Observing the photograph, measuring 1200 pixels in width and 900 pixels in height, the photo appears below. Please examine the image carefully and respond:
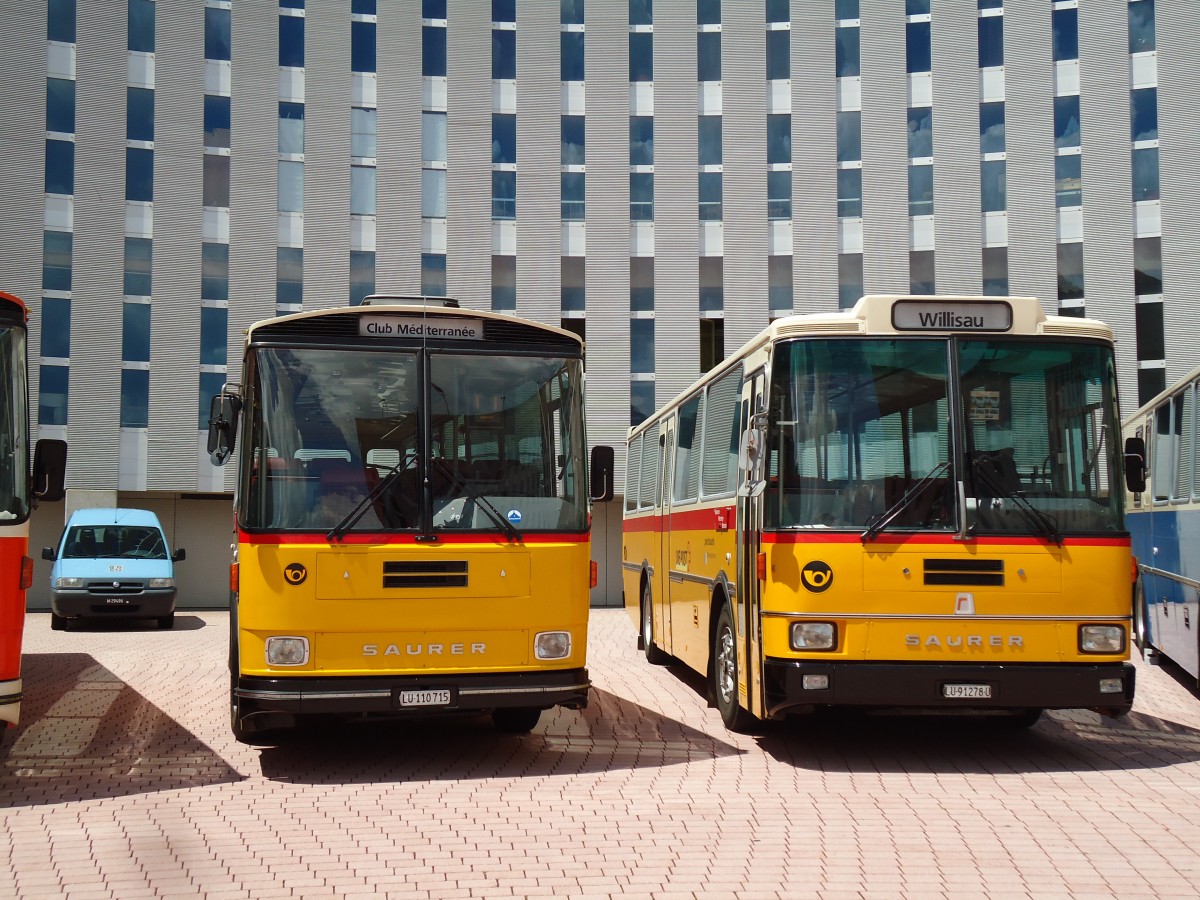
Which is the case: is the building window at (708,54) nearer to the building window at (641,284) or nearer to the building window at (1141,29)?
the building window at (641,284)

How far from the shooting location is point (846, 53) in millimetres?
41594

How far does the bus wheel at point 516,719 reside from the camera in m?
10.9

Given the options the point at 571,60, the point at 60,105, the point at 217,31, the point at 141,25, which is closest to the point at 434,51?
the point at 571,60

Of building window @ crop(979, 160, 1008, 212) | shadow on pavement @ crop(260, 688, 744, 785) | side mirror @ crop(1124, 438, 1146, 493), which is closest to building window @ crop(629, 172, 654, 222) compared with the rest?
building window @ crop(979, 160, 1008, 212)

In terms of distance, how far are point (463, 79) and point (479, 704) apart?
115 ft

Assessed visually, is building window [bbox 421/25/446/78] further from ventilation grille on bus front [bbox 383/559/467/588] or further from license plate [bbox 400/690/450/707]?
license plate [bbox 400/690/450/707]

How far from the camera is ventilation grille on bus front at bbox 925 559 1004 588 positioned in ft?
30.3

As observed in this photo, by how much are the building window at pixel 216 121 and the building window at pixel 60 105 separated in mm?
3752

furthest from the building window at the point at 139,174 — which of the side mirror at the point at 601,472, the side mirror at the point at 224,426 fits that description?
the side mirror at the point at 601,472

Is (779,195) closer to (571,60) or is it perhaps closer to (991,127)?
(991,127)

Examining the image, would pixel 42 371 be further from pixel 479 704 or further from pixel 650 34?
pixel 479 704

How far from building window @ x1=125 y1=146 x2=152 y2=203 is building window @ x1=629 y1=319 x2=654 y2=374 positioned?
1471 centimetres

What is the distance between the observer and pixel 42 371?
38.2 meters

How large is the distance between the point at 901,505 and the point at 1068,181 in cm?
3390
